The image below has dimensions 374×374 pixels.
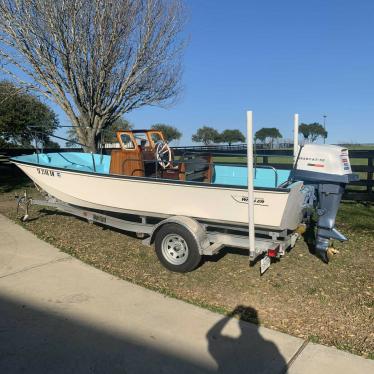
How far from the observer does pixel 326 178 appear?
5.30m

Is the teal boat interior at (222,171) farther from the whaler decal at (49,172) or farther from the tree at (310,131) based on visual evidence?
the tree at (310,131)

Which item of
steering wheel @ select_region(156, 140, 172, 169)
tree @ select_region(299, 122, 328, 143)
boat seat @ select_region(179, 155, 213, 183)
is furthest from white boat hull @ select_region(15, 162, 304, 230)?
tree @ select_region(299, 122, 328, 143)

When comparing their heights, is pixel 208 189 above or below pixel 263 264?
above

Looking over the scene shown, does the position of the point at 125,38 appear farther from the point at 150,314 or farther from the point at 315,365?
the point at 315,365

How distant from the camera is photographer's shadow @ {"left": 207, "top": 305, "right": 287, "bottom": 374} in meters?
3.36

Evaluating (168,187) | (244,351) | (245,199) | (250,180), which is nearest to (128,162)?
(168,187)

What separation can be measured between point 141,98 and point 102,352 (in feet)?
37.8

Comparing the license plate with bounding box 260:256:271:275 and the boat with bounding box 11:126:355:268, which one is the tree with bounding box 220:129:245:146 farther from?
the license plate with bounding box 260:256:271:275

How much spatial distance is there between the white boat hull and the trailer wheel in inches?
13.9

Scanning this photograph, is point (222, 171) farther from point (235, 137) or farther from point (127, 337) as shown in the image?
point (235, 137)

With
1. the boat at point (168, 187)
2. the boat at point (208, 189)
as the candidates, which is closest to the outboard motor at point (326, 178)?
the boat at point (208, 189)

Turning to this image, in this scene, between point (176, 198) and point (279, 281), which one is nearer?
point (279, 281)

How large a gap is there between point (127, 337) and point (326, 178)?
316cm

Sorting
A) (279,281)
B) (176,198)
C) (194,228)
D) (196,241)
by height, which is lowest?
(279,281)
